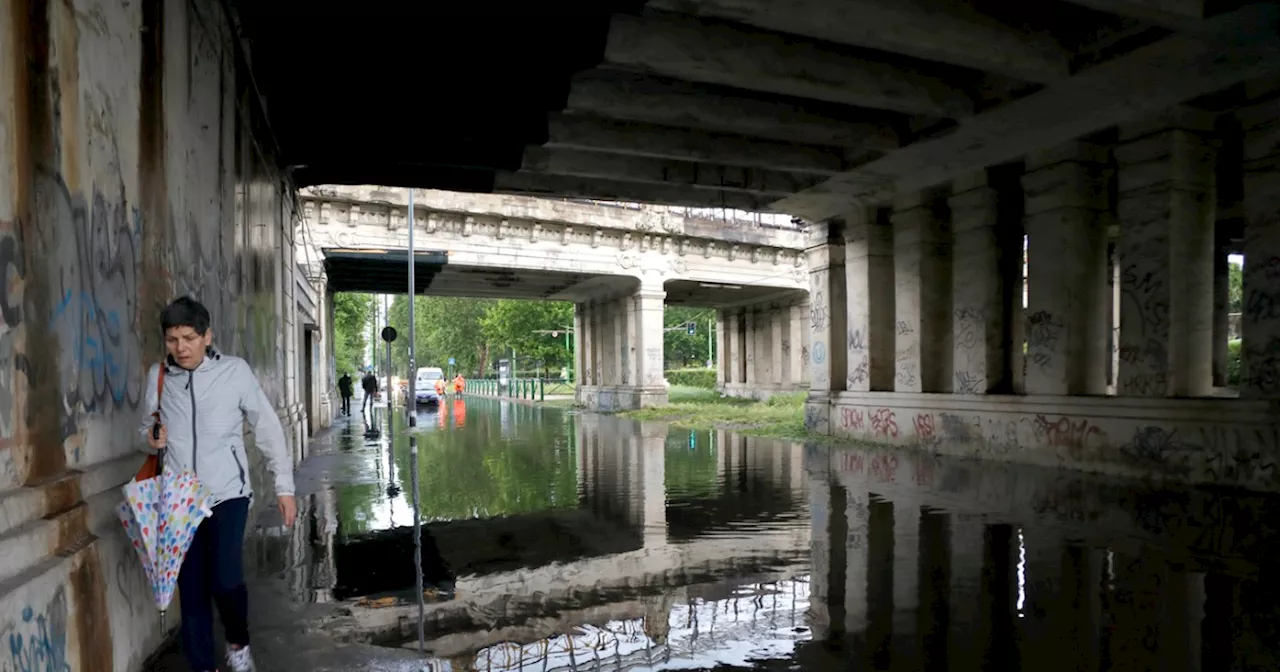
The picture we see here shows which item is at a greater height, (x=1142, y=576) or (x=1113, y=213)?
(x=1113, y=213)

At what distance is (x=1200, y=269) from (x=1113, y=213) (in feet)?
13.8

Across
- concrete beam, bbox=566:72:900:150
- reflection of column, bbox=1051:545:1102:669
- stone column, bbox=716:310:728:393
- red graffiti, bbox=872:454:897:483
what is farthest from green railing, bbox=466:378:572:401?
reflection of column, bbox=1051:545:1102:669

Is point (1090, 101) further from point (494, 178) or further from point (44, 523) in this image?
point (44, 523)

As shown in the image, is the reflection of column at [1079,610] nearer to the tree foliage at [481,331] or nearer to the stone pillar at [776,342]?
the stone pillar at [776,342]

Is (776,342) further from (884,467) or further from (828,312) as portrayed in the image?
(884,467)

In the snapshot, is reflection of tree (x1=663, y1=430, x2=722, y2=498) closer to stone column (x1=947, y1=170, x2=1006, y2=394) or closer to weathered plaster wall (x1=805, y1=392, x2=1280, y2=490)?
weathered plaster wall (x1=805, y1=392, x2=1280, y2=490)

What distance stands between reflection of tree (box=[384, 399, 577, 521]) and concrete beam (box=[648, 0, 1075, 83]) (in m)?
5.67

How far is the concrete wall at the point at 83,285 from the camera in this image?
2.92 m

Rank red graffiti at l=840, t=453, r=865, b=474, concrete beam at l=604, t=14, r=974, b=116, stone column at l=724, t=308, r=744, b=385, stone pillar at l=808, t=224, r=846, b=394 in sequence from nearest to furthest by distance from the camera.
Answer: concrete beam at l=604, t=14, r=974, b=116, red graffiti at l=840, t=453, r=865, b=474, stone pillar at l=808, t=224, r=846, b=394, stone column at l=724, t=308, r=744, b=385

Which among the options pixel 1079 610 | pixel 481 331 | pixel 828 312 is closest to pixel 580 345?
pixel 828 312

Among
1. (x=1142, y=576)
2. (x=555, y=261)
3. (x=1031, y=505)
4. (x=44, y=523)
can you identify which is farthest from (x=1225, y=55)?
(x=555, y=261)

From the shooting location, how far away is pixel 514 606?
5.04m

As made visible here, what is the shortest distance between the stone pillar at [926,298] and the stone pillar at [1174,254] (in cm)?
384

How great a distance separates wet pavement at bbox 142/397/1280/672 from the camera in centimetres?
418
